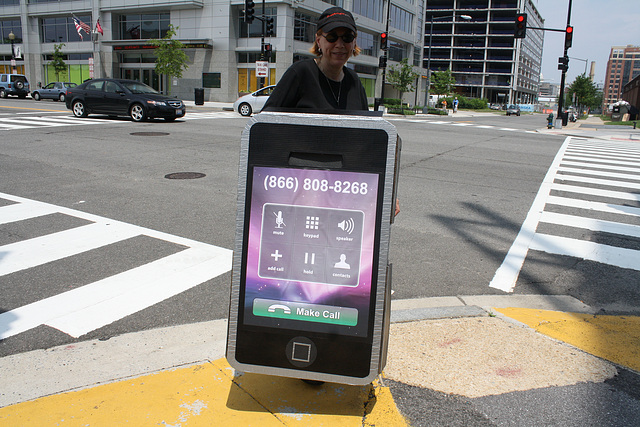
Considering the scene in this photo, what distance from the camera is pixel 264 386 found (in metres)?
2.89

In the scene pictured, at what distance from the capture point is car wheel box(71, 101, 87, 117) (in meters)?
20.5

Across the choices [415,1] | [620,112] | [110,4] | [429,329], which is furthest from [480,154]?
[415,1]

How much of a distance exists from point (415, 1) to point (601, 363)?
233 ft

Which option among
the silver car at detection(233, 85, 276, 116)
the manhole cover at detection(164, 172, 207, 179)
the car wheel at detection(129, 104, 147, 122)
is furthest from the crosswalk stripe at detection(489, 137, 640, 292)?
the silver car at detection(233, 85, 276, 116)

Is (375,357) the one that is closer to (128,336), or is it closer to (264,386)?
(264,386)

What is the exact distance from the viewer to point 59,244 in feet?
17.9

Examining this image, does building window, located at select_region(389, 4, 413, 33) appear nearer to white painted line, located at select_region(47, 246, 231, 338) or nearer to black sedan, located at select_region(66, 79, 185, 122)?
black sedan, located at select_region(66, 79, 185, 122)

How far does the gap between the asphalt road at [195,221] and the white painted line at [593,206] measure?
0.41 meters

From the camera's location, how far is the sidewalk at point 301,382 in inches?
104

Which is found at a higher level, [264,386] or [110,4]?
[110,4]

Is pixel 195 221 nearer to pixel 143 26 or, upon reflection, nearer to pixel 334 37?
pixel 334 37

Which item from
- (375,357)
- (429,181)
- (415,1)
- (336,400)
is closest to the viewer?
(375,357)

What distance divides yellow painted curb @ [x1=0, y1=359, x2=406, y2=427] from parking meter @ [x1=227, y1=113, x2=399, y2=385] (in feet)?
0.82

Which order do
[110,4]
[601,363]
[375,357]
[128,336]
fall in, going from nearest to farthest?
[375,357]
[601,363]
[128,336]
[110,4]
